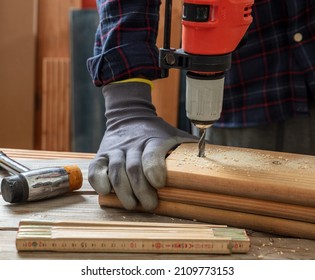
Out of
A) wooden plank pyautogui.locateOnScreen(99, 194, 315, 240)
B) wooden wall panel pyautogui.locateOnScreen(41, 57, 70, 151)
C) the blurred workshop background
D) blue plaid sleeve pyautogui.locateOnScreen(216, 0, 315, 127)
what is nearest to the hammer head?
wooden plank pyautogui.locateOnScreen(99, 194, 315, 240)

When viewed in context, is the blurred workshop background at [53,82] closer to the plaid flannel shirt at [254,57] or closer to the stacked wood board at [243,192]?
the plaid flannel shirt at [254,57]

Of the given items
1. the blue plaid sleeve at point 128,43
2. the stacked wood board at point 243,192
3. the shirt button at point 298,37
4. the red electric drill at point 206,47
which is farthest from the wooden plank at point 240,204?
the shirt button at point 298,37

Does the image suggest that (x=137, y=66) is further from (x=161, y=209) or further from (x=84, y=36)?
(x=84, y=36)

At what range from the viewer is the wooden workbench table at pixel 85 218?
48.7 inches

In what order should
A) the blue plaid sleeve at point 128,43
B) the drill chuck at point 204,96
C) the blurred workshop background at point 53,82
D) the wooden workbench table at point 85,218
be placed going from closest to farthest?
the wooden workbench table at point 85,218 < the drill chuck at point 204,96 < the blue plaid sleeve at point 128,43 < the blurred workshop background at point 53,82

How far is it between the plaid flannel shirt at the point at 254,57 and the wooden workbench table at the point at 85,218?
0.32 meters

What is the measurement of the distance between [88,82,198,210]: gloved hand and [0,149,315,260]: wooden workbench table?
0.17 ft

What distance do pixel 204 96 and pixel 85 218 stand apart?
0.38m

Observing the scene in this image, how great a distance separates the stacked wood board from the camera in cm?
132

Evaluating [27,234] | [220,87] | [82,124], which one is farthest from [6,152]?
[82,124]

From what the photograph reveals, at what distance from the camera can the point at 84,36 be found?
3.18m

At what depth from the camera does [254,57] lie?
1729 millimetres

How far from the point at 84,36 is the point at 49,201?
183 centimetres

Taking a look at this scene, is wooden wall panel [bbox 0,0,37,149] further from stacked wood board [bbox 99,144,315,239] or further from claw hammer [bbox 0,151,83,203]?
stacked wood board [bbox 99,144,315,239]
